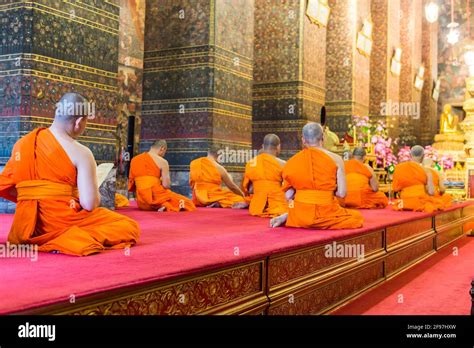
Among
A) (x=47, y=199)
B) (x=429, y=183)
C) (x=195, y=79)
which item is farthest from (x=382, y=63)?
(x=47, y=199)

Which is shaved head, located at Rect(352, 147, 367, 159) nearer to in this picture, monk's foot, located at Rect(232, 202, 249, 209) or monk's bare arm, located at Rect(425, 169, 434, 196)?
monk's bare arm, located at Rect(425, 169, 434, 196)

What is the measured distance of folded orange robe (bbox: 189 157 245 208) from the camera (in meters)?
9.00

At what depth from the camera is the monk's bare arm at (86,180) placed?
3861 mm

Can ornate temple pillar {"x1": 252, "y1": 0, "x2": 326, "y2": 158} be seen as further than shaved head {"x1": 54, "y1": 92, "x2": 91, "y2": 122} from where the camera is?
Yes

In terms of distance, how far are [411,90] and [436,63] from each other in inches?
139

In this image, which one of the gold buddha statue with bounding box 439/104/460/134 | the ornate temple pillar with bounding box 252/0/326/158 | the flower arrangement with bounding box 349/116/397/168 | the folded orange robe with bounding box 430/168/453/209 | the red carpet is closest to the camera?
the red carpet

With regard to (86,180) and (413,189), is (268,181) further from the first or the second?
(86,180)

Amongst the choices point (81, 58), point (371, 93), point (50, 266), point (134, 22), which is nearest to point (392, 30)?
point (371, 93)

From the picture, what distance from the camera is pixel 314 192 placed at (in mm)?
5695

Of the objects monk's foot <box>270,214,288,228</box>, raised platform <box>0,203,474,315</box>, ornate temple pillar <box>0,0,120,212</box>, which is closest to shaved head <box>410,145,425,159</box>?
raised platform <box>0,203,474,315</box>

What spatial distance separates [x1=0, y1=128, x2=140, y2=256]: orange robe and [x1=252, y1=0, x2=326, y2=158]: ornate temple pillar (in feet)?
31.4

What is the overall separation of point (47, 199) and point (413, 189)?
6.18m

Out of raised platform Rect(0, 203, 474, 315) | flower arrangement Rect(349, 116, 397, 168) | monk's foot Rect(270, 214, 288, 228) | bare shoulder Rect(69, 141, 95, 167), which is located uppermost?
flower arrangement Rect(349, 116, 397, 168)

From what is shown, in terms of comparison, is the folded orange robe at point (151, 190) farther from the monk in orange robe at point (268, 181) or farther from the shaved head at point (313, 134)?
the shaved head at point (313, 134)
